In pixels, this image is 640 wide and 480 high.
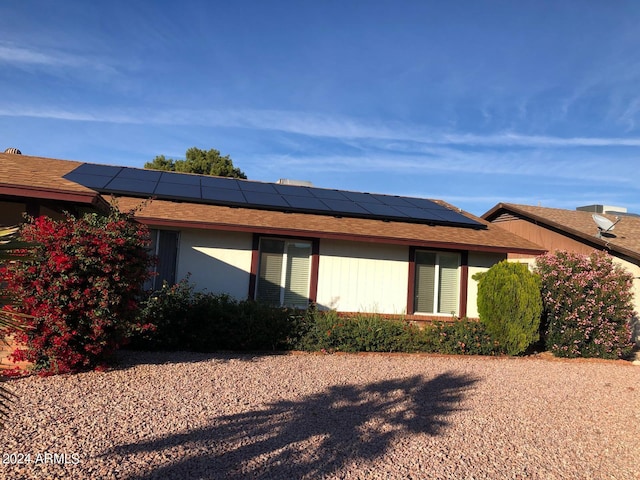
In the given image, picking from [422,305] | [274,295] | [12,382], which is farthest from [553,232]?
[12,382]

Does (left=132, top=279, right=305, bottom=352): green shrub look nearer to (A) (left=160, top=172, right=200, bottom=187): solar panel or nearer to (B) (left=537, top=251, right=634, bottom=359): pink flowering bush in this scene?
(A) (left=160, top=172, right=200, bottom=187): solar panel

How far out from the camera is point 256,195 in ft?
44.0

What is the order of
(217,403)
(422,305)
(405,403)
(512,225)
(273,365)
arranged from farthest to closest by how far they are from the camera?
(512,225) < (422,305) < (273,365) < (405,403) < (217,403)

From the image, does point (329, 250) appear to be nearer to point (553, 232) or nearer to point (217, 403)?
point (217, 403)

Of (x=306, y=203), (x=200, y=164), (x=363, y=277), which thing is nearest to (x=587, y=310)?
(x=363, y=277)

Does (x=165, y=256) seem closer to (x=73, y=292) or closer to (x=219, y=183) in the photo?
(x=219, y=183)

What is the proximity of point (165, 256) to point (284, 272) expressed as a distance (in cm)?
276

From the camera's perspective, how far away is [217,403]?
617 centimetres

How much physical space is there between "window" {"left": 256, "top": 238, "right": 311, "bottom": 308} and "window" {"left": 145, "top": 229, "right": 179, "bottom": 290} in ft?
6.45

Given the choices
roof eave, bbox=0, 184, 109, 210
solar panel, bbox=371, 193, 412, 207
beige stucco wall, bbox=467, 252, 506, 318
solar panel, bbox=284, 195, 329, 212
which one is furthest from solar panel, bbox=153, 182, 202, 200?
beige stucco wall, bbox=467, 252, 506, 318

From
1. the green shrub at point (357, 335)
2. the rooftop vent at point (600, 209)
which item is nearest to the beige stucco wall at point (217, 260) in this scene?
the green shrub at point (357, 335)

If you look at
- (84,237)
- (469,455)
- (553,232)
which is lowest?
(469,455)

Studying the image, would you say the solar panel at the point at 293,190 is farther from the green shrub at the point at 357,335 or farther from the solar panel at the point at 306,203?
the green shrub at the point at 357,335

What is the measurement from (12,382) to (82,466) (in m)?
3.09
